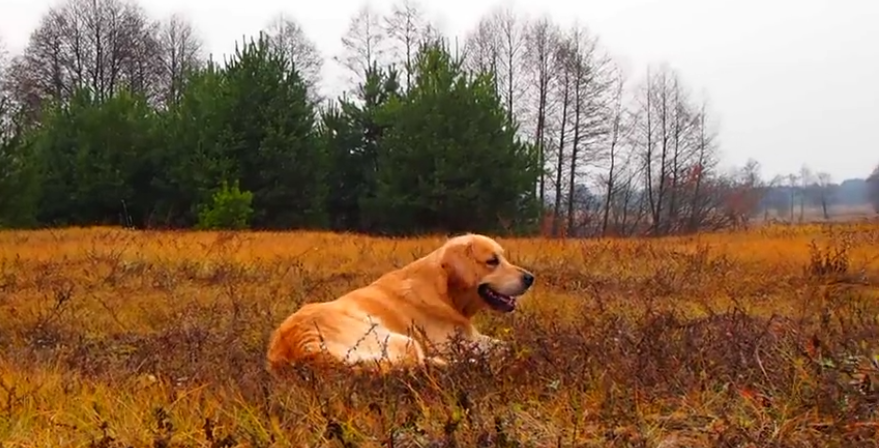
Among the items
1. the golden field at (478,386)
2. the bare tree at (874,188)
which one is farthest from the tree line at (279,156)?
the bare tree at (874,188)

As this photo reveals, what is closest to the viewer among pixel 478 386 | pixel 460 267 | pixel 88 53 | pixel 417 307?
pixel 478 386

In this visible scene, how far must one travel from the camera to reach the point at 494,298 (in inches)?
224

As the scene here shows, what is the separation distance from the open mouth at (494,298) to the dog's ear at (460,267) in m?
0.07

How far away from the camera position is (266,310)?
691 centimetres

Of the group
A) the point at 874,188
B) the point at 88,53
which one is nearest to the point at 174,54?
A: the point at 88,53

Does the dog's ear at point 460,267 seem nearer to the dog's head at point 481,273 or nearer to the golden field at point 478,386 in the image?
the dog's head at point 481,273

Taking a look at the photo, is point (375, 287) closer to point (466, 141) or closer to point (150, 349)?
point (150, 349)

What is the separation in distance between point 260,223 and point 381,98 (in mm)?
7359

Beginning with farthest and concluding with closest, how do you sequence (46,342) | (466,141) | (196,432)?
1. (466,141)
2. (46,342)
3. (196,432)

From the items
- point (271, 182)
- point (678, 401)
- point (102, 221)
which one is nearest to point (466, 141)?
point (271, 182)

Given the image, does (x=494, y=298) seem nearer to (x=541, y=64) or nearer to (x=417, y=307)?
(x=417, y=307)

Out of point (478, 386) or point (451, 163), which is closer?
point (478, 386)

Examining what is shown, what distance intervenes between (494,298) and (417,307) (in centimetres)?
56

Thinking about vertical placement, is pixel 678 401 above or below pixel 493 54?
below
